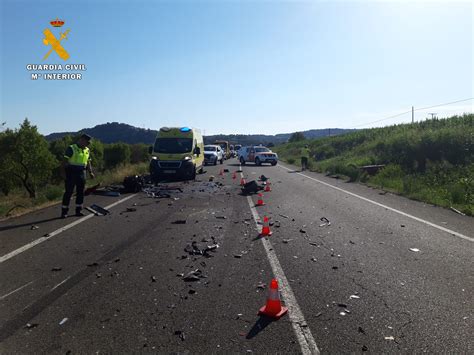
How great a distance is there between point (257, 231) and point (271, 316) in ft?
13.5

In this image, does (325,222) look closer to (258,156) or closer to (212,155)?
(212,155)

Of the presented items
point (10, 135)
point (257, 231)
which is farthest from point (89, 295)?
point (10, 135)

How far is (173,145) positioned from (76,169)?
32.4 feet

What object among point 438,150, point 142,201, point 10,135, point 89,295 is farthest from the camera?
point 10,135

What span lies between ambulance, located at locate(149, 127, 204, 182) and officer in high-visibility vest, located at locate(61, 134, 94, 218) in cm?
839

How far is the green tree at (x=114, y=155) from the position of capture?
45.5 m

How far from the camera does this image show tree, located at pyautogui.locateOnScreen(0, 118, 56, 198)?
28422 mm

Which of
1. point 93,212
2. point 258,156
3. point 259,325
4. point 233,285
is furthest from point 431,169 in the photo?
point 258,156

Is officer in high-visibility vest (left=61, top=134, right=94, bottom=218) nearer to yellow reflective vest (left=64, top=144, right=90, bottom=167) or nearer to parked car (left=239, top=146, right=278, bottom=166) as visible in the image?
yellow reflective vest (left=64, top=144, right=90, bottom=167)

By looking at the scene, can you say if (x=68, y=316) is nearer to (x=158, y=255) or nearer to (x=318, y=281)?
(x=158, y=255)

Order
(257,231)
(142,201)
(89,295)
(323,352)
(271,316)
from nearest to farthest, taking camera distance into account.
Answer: (323,352) → (271,316) → (89,295) → (257,231) → (142,201)

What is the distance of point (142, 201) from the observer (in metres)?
12.7

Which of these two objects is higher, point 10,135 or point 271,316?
point 10,135

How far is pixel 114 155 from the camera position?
1794 inches
